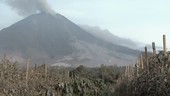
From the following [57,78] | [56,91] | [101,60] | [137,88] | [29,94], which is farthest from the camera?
[101,60]

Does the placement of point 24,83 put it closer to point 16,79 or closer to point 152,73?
point 16,79

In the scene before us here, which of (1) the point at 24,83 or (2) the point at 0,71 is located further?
(1) the point at 24,83

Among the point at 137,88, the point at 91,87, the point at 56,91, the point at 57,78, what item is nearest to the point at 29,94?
the point at 56,91

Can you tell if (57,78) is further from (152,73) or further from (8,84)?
(152,73)

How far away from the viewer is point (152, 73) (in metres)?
11.9

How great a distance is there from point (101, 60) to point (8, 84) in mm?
181249

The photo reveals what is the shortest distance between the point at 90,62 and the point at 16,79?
18278cm

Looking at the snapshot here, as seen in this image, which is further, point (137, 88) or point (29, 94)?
point (29, 94)

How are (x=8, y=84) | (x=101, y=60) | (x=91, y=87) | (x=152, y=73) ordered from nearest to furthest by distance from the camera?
(x=152, y=73) → (x=8, y=84) → (x=91, y=87) → (x=101, y=60)

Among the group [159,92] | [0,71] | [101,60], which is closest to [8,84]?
[0,71]

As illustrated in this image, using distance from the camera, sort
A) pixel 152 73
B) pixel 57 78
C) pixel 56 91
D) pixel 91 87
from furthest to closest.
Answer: pixel 57 78 → pixel 91 87 → pixel 56 91 → pixel 152 73

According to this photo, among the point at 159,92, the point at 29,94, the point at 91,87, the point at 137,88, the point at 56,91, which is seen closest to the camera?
the point at 159,92

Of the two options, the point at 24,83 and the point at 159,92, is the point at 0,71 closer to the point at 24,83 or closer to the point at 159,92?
the point at 24,83

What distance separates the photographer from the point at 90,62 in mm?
197500
